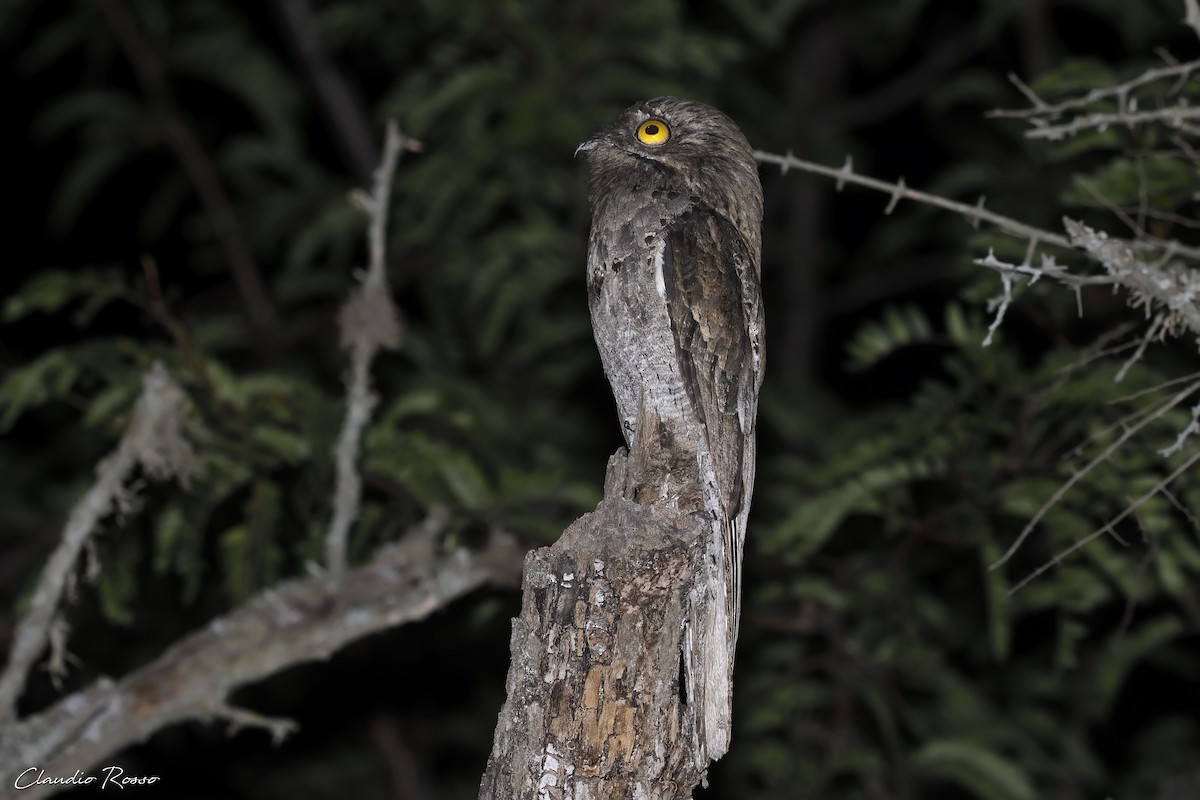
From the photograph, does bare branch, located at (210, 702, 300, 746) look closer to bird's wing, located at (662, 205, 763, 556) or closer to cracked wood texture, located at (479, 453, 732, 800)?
cracked wood texture, located at (479, 453, 732, 800)

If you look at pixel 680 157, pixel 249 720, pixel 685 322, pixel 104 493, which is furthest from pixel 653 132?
pixel 249 720

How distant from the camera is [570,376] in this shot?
732cm

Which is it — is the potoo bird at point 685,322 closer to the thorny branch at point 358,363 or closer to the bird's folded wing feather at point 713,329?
the bird's folded wing feather at point 713,329

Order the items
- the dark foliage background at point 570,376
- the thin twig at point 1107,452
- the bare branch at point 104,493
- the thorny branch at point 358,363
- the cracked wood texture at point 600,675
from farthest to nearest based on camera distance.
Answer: the dark foliage background at point 570,376, the thorny branch at point 358,363, the bare branch at point 104,493, the thin twig at point 1107,452, the cracked wood texture at point 600,675

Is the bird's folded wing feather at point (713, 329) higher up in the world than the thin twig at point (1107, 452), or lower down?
higher up

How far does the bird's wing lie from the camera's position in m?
3.06

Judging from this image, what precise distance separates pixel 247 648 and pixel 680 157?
6.57 feet

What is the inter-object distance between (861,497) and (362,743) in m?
5.48

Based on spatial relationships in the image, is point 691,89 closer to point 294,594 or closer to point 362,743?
point 294,594

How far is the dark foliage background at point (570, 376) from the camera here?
422 centimetres

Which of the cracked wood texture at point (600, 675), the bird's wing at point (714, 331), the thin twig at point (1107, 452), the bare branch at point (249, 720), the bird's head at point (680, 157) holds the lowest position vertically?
the cracked wood texture at point (600, 675)

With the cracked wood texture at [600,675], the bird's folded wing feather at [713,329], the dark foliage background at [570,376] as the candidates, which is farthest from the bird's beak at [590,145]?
the cracked wood texture at [600,675]

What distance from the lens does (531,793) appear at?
2.30 m

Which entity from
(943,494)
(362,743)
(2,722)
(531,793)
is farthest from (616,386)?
(362,743)
